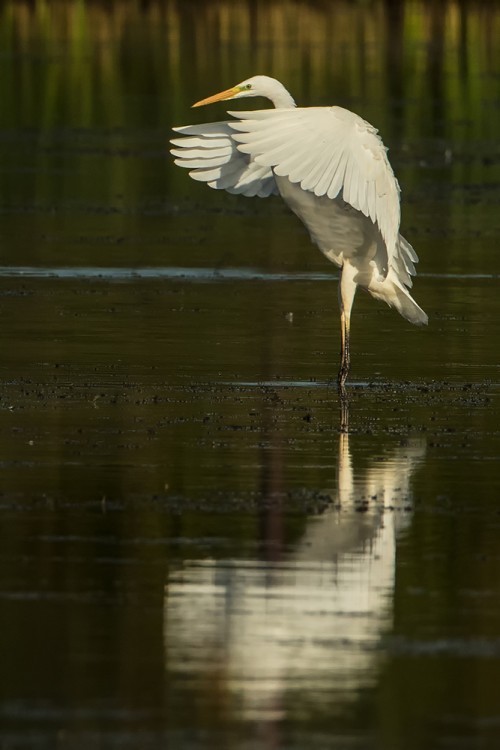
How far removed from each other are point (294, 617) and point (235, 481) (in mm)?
3048

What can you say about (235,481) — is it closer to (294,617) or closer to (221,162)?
(294,617)

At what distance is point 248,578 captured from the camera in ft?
32.9

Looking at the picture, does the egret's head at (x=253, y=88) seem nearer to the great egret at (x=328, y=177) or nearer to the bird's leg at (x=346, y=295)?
the great egret at (x=328, y=177)

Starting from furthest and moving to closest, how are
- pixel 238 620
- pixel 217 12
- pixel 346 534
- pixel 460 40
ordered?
1. pixel 217 12
2. pixel 460 40
3. pixel 346 534
4. pixel 238 620

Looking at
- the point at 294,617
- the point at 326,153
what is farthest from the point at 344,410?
the point at 294,617

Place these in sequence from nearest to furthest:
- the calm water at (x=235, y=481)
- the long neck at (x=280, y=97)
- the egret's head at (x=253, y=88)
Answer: the calm water at (x=235, y=481) → the long neck at (x=280, y=97) → the egret's head at (x=253, y=88)

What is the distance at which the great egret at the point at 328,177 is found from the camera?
15.5m

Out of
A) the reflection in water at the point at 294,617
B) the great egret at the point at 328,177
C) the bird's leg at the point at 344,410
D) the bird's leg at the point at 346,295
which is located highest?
the great egret at the point at 328,177

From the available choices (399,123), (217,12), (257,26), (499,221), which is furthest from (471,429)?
(217,12)

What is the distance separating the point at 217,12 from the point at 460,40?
12.5m

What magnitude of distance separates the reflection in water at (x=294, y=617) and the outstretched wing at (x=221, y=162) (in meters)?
6.23

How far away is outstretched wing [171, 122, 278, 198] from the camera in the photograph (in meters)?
17.3

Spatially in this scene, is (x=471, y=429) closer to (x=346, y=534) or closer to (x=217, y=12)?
(x=346, y=534)

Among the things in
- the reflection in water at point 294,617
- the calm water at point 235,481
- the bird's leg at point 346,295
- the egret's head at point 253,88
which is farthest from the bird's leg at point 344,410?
the reflection in water at point 294,617
